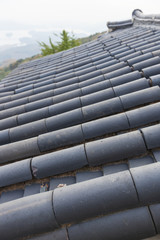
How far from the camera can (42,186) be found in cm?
197

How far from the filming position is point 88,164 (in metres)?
1.94

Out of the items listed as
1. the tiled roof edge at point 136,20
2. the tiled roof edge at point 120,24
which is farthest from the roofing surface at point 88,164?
the tiled roof edge at point 120,24

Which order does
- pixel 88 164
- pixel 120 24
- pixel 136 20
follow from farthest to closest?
pixel 120 24, pixel 136 20, pixel 88 164

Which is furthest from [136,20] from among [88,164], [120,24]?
[88,164]

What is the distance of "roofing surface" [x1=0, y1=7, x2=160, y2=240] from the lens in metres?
1.44

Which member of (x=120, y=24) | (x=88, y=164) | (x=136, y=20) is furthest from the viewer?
(x=120, y=24)

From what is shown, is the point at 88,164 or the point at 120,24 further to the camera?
the point at 120,24

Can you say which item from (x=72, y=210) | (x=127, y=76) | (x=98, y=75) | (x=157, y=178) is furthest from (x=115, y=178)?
(x=98, y=75)

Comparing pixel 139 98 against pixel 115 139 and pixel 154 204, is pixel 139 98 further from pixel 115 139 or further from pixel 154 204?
pixel 154 204

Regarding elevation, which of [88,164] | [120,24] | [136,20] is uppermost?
[120,24]

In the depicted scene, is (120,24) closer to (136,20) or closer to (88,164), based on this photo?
(136,20)

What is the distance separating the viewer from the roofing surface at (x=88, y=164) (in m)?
1.44

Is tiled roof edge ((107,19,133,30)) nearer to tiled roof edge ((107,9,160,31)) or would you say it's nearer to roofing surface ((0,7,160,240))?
tiled roof edge ((107,9,160,31))

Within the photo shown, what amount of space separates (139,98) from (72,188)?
5.56ft
